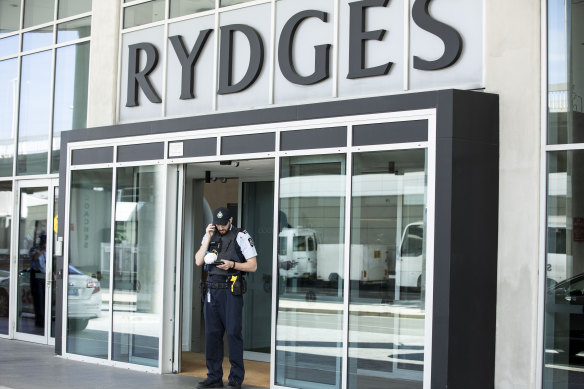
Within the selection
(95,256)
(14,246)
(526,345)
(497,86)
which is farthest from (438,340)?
(14,246)

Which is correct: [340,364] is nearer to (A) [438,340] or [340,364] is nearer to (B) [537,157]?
(A) [438,340]

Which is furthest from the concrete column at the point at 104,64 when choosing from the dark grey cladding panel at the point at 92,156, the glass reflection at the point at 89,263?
the glass reflection at the point at 89,263

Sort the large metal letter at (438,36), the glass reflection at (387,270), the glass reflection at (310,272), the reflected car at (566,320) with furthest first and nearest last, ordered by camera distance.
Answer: the glass reflection at (310,272) < the large metal letter at (438,36) < the glass reflection at (387,270) < the reflected car at (566,320)

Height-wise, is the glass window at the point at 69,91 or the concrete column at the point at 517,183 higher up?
the glass window at the point at 69,91

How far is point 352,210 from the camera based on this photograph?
28.3 ft

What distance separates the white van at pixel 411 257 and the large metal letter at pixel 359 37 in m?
1.92

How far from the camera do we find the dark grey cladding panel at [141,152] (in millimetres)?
10742

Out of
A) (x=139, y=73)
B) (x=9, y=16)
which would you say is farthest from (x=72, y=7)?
(x=139, y=73)

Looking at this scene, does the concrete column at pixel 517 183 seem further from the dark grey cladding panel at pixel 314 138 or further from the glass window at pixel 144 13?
the glass window at pixel 144 13

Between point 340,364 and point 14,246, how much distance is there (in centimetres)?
770

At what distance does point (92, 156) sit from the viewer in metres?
11.7

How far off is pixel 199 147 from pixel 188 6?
7.39 ft

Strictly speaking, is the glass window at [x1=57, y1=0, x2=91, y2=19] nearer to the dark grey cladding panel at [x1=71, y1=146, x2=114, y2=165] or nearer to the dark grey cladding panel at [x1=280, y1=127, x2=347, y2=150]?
the dark grey cladding panel at [x1=71, y1=146, x2=114, y2=165]

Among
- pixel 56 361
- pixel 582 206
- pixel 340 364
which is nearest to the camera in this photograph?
pixel 582 206
